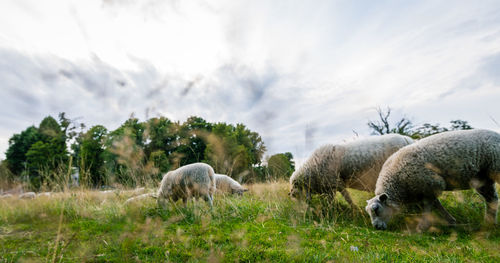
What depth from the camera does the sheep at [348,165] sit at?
18.0 feet

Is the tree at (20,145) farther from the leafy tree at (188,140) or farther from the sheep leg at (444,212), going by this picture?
the sheep leg at (444,212)

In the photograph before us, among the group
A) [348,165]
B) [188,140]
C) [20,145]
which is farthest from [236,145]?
[20,145]

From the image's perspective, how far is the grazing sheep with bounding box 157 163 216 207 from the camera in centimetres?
667

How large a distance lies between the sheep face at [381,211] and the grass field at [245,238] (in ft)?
0.80

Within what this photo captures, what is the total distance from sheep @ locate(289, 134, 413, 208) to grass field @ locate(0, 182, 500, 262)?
2.20 ft

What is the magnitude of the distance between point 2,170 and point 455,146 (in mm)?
14334

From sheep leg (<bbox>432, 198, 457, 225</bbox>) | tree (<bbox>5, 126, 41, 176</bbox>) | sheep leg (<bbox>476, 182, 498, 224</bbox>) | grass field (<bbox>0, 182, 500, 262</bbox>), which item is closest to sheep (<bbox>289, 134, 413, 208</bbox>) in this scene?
grass field (<bbox>0, 182, 500, 262</bbox>)

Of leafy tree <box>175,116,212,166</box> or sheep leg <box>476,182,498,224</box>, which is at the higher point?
leafy tree <box>175,116,212,166</box>

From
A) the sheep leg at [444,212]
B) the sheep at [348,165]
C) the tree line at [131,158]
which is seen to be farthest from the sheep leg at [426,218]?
the tree line at [131,158]

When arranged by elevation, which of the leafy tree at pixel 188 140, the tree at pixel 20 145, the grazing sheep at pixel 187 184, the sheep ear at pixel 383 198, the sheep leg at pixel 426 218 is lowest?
the sheep leg at pixel 426 218

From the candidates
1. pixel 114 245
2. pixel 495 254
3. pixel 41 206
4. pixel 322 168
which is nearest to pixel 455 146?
pixel 495 254

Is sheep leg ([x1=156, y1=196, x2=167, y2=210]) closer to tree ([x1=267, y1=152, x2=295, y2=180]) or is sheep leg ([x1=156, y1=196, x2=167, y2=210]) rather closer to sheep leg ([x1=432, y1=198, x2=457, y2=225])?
tree ([x1=267, y1=152, x2=295, y2=180])

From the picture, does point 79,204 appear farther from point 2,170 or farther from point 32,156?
point 32,156

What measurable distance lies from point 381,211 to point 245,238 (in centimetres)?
293
